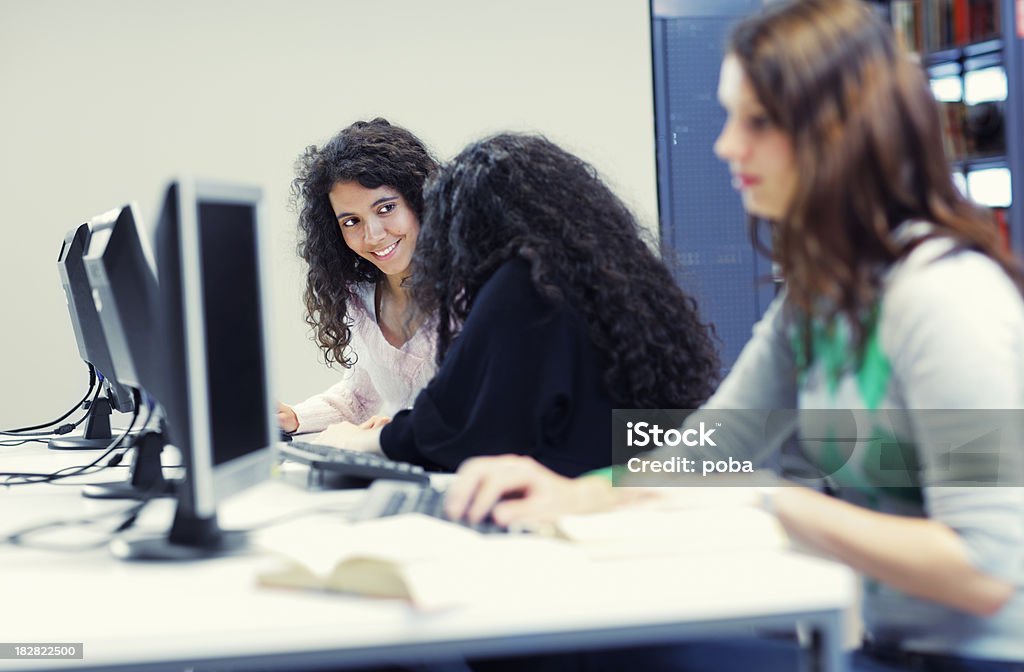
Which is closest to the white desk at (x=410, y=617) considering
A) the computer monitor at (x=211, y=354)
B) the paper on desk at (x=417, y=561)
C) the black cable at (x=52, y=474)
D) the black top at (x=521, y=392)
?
the paper on desk at (x=417, y=561)

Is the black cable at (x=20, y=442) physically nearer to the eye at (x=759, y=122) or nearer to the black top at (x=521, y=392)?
the black top at (x=521, y=392)

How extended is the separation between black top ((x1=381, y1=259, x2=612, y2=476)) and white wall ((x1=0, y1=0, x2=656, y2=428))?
2432 millimetres

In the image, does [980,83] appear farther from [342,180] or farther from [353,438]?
[353,438]

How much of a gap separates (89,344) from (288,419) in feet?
1.76

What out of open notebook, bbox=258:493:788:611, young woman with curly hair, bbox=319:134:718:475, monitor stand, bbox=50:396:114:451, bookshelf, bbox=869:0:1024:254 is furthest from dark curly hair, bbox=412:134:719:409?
bookshelf, bbox=869:0:1024:254

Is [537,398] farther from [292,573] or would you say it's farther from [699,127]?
[699,127]

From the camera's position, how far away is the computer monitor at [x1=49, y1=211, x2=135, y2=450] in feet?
6.11

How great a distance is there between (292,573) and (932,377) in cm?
58

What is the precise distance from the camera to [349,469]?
58.2 inches

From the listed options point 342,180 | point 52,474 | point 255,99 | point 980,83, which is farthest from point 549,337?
point 255,99

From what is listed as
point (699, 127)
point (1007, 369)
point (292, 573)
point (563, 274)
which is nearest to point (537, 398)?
point (563, 274)

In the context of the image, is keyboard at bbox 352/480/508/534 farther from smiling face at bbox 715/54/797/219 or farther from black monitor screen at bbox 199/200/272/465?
smiling face at bbox 715/54/797/219

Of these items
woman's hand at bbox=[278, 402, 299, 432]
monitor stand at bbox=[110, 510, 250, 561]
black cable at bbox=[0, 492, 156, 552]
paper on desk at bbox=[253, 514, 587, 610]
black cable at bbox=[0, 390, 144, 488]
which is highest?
paper on desk at bbox=[253, 514, 587, 610]

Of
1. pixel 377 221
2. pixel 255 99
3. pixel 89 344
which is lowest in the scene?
pixel 89 344
